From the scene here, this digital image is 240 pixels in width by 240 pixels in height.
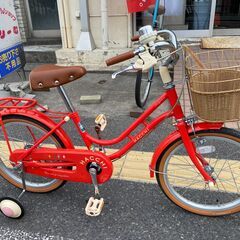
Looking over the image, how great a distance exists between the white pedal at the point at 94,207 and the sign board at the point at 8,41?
96.5 inches

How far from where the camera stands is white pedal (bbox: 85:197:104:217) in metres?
2.21

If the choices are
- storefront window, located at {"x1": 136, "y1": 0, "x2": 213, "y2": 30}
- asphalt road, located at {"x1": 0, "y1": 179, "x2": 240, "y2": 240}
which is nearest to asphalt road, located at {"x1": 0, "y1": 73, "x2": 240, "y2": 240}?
asphalt road, located at {"x1": 0, "y1": 179, "x2": 240, "y2": 240}

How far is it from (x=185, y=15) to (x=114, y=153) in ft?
15.1

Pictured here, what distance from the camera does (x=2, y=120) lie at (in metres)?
2.29

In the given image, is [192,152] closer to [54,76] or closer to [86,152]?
[86,152]

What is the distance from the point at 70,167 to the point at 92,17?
12.5 ft

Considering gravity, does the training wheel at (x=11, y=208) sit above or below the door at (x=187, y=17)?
below

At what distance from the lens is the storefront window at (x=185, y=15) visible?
5781mm

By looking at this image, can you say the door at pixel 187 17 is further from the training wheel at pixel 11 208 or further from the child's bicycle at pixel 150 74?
the training wheel at pixel 11 208

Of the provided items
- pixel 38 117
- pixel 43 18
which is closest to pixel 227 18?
pixel 43 18

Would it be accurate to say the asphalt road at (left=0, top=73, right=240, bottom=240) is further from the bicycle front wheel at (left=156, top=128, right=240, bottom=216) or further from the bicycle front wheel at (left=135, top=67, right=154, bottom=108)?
the bicycle front wheel at (left=135, top=67, right=154, bottom=108)

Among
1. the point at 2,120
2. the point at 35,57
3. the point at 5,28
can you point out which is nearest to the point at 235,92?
the point at 2,120

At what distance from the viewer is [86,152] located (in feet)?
7.18

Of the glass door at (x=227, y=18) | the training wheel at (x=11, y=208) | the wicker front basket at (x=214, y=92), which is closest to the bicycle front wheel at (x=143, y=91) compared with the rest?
the wicker front basket at (x=214, y=92)
